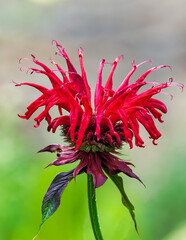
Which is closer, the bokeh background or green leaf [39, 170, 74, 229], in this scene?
green leaf [39, 170, 74, 229]

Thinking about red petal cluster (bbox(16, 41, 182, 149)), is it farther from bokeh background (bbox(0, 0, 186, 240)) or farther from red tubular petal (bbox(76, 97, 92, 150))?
bokeh background (bbox(0, 0, 186, 240))

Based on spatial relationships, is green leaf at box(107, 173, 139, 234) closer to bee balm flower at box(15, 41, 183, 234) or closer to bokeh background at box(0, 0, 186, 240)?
bee balm flower at box(15, 41, 183, 234)

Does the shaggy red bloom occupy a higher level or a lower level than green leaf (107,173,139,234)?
higher

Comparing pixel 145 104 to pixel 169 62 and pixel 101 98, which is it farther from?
pixel 169 62

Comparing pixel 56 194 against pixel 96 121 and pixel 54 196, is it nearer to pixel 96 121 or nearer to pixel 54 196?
pixel 54 196

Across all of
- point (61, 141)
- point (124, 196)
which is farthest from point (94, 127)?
point (61, 141)

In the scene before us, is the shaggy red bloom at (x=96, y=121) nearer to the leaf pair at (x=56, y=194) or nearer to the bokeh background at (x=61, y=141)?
the leaf pair at (x=56, y=194)

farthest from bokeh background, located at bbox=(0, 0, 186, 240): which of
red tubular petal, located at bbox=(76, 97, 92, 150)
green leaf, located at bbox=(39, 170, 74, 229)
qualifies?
red tubular petal, located at bbox=(76, 97, 92, 150)
